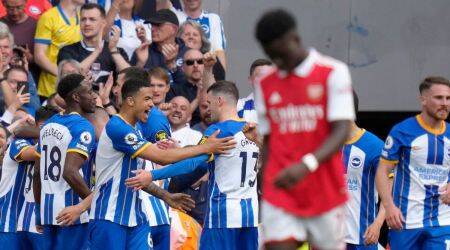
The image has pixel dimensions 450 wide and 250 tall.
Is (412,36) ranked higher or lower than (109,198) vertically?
higher

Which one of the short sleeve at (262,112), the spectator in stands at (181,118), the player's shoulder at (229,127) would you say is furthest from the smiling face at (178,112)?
the short sleeve at (262,112)

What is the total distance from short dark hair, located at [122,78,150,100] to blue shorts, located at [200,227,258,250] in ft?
6.29

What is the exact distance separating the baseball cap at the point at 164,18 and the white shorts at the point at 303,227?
29.2 ft

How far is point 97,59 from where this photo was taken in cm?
1573

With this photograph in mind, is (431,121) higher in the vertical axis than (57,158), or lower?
higher

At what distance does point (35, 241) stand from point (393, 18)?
7.94m

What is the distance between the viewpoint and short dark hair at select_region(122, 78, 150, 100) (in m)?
11.1

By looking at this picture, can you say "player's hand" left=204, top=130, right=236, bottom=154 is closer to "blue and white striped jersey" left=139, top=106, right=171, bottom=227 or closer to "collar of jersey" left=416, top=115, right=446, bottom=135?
"blue and white striped jersey" left=139, top=106, right=171, bottom=227

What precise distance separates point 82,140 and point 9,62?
414 centimetres

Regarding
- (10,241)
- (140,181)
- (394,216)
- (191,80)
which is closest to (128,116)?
(140,181)

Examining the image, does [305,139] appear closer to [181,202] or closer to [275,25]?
[275,25]

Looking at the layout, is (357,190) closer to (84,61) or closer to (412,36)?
(84,61)

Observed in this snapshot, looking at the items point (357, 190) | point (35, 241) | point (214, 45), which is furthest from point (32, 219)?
point (214, 45)

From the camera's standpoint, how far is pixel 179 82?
16.4 metres
